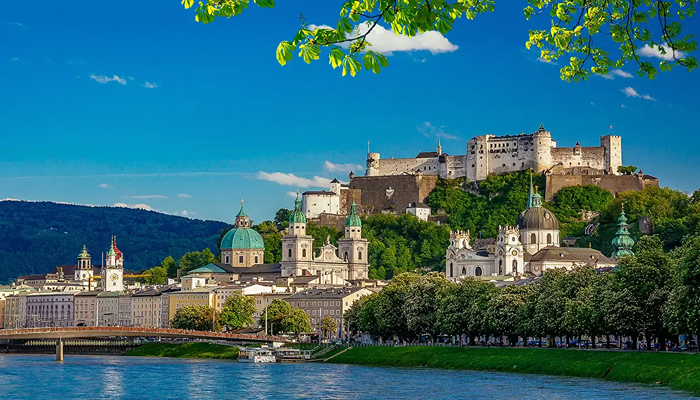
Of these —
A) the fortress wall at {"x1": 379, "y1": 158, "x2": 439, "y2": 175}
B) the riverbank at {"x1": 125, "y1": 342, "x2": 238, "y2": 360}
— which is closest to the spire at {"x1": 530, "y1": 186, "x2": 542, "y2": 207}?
the fortress wall at {"x1": 379, "y1": 158, "x2": 439, "y2": 175}

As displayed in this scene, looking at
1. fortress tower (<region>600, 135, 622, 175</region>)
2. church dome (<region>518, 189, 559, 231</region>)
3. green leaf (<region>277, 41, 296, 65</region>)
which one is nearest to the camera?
green leaf (<region>277, 41, 296, 65</region>)

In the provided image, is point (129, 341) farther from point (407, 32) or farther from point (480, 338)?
point (407, 32)

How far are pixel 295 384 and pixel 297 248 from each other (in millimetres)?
76033

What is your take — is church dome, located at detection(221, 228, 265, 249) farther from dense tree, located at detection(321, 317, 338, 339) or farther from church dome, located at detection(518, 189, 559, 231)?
dense tree, located at detection(321, 317, 338, 339)

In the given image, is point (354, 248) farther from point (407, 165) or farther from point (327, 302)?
point (327, 302)

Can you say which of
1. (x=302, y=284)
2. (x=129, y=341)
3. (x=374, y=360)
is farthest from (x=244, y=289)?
(x=374, y=360)

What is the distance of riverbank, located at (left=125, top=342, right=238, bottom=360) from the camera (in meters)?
84.4

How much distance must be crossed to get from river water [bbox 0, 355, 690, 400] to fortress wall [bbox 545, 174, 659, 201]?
70.0m

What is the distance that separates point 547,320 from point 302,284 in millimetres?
61560

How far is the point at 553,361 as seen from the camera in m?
54.9

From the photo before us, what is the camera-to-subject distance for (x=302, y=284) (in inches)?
4705

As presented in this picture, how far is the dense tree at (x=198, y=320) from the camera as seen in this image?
10575cm

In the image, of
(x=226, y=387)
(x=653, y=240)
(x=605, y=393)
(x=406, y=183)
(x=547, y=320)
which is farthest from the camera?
(x=406, y=183)

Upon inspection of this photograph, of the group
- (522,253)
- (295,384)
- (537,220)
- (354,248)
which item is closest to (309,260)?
(354,248)
